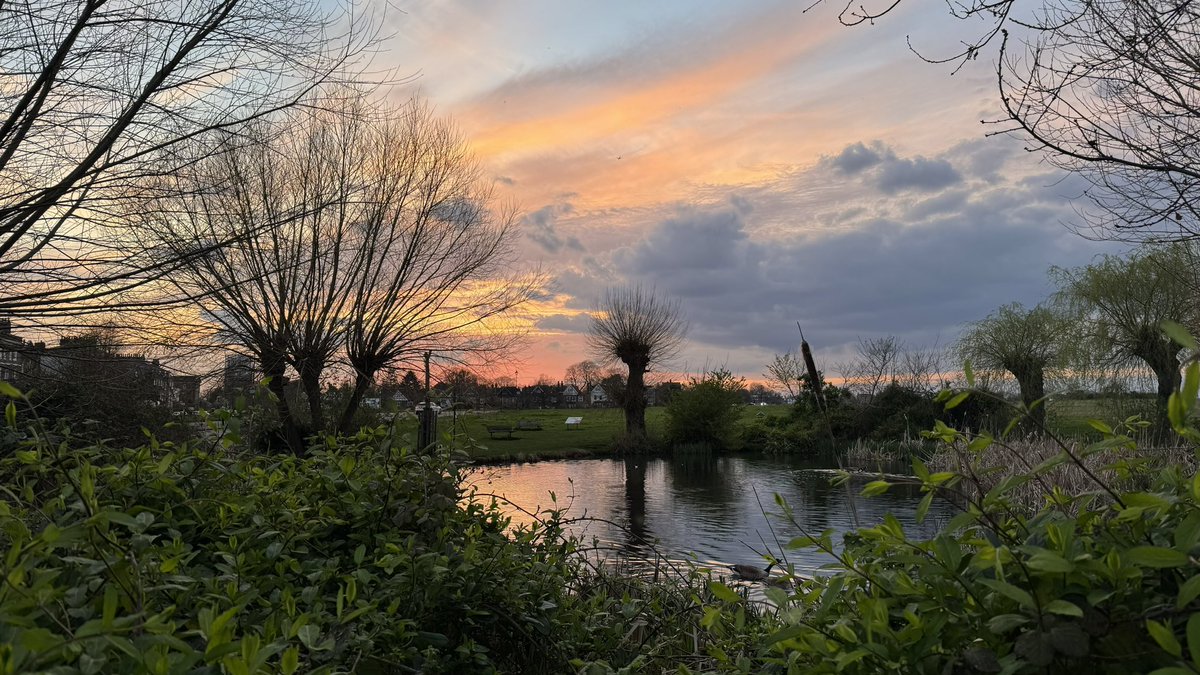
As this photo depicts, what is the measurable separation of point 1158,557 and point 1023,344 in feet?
111

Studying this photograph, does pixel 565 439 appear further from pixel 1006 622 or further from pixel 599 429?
pixel 1006 622

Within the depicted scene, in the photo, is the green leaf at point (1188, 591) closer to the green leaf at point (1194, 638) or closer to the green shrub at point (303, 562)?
the green leaf at point (1194, 638)

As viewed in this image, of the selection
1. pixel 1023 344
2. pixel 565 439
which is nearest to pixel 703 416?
pixel 565 439

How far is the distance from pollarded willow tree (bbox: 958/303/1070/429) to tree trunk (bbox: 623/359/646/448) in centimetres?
1393

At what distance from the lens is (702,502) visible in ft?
61.0

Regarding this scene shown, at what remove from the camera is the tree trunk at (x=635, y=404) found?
35.4 m

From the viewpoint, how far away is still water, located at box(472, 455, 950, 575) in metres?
12.0

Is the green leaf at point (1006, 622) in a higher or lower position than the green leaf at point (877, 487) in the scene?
lower

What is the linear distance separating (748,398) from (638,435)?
764 cm

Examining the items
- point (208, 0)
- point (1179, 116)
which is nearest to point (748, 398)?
point (1179, 116)

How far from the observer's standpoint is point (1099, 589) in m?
1.03

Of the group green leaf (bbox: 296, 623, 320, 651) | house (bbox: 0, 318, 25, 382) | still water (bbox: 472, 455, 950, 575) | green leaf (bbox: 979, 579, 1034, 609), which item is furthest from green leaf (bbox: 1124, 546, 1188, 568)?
still water (bbox: 472, 455, 950, 575)

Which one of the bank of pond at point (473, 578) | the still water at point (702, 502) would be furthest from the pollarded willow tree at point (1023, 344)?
the bank of pond at point (473, 578)

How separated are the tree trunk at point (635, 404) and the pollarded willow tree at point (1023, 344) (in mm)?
13932
